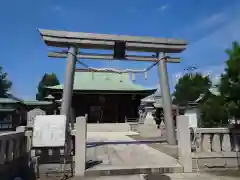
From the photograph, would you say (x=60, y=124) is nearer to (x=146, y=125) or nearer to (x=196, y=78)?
→ (x=146, y=125)

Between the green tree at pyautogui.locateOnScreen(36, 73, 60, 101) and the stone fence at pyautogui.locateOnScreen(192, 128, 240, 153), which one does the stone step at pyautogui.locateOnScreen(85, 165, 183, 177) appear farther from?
the green tree at pyautogui.locateOnScreen(36, 73, 60, 101)

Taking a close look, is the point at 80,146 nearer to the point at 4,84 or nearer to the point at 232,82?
the point at 232,82

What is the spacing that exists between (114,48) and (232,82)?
467 centimetres

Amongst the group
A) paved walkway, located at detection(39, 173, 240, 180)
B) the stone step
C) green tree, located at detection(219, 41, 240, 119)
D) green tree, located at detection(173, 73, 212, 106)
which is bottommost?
paved walkway, located at detection(39, 173, 240, 180)

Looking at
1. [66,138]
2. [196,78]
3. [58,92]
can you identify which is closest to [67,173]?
[66,138]

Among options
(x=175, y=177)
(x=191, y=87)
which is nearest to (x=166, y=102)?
(x=175, y=177)

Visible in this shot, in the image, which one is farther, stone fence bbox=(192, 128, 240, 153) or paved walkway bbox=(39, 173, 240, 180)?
stone fence bbox=(192, 128, 240, 153)

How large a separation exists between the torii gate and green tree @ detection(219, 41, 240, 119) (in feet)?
7.85

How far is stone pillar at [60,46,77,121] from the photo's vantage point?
9.18m

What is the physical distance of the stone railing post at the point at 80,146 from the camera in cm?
686

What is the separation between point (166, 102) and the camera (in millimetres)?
10352

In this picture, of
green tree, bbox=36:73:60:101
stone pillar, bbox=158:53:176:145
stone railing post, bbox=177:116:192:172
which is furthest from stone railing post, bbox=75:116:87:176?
green tree, bbox=36:73:60:101

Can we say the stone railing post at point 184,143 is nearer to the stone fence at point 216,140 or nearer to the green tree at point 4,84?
the stone fence at point 216,140

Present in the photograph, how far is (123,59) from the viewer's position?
1064cm
